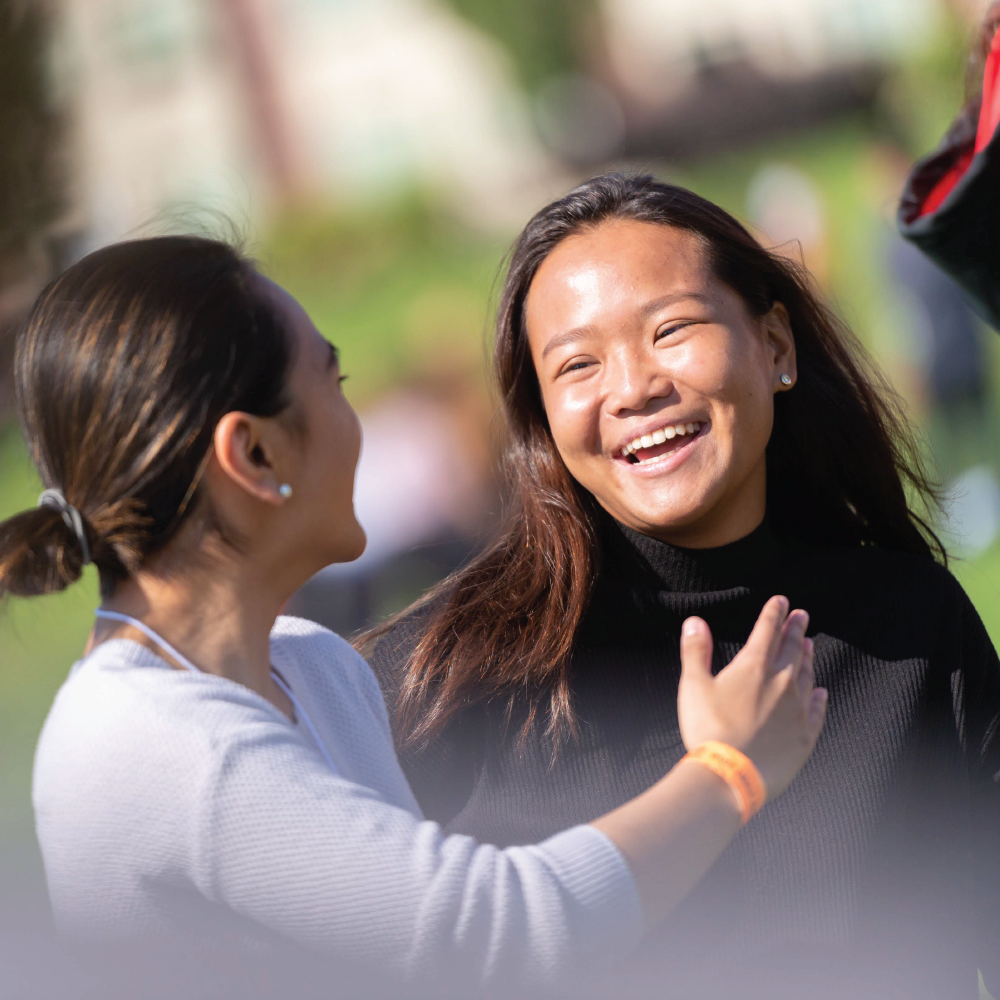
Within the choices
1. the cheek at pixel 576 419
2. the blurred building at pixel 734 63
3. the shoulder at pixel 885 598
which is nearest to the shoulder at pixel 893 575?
the shoulder at pixel 885 598

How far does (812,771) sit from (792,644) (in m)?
0.52

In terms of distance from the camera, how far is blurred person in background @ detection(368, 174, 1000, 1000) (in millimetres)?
1830

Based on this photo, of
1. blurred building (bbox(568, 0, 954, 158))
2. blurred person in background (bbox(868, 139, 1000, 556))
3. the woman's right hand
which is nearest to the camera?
the woman's right hand

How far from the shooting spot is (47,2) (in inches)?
340

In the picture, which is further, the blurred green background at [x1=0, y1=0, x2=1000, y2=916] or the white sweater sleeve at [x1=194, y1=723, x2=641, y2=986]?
Result: the blurred green background at [x1=0, y1=0, x2=1000, y2=916]

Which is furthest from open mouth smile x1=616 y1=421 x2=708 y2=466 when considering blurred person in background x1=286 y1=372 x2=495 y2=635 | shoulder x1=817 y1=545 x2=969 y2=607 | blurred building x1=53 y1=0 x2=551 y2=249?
blurred building x1=53 y1=0 x2=551 y2=249

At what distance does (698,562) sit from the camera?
201 centimetres

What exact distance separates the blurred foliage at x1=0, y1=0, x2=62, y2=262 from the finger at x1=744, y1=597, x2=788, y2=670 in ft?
19.9

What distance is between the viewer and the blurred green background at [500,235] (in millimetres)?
8539

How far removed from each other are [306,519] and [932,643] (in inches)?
46.5

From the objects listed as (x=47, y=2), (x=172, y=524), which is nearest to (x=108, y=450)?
(x=172, y=524)

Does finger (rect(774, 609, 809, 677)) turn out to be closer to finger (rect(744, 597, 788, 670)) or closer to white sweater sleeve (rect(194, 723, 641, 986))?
finger (rect(744, 597, 788, 670))

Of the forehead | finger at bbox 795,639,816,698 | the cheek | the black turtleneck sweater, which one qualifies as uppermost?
the forehead

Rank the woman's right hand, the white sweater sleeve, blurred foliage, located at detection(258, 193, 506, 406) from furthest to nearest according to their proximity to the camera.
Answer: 1. blurred foliage, located at detection(258, 193, 506, 406)
2. the woman's right hand
3. the white sweater sleeve
